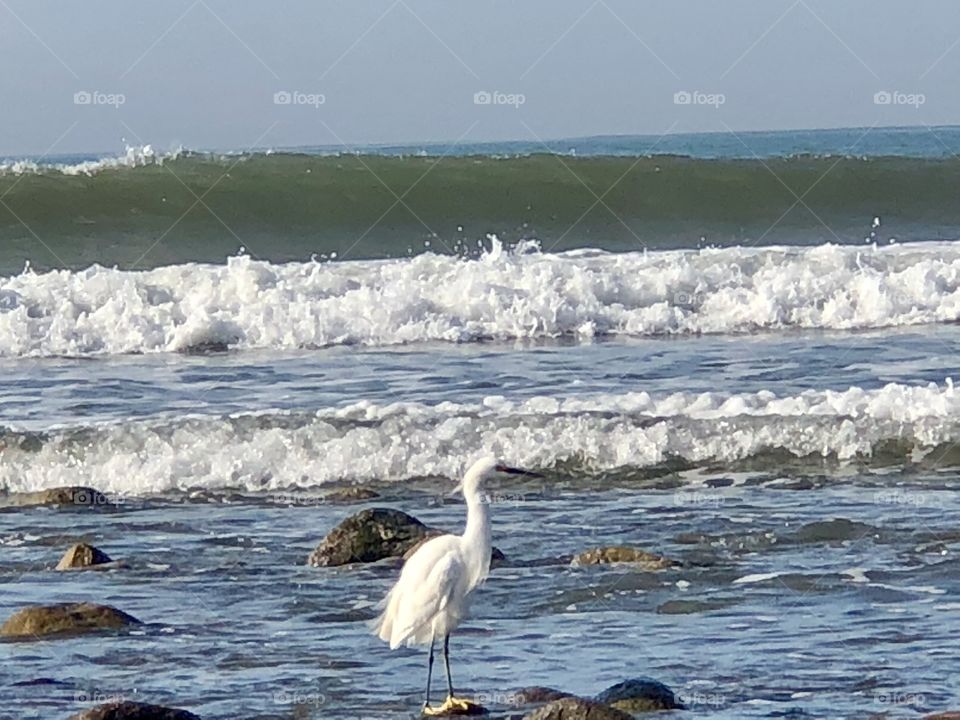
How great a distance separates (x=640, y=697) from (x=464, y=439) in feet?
19.4

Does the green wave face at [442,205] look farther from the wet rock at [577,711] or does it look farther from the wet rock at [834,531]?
the wet rock at [577,711]

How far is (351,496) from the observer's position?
11.3 m

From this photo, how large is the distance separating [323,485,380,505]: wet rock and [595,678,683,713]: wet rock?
15.6ft

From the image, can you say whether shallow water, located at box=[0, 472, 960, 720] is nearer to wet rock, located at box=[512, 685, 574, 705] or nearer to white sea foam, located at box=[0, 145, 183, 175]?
wet rock, located at box=[512, 685, 574, 705]

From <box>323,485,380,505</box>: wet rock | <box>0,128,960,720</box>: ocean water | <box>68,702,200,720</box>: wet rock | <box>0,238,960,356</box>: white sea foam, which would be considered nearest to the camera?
<box>68,702,200,720</box>: wet rock

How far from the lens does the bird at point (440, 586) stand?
7.08 metres

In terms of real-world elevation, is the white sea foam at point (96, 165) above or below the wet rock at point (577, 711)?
above

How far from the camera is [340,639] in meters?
7.82

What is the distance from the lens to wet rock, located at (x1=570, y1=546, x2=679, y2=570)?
29.0ft

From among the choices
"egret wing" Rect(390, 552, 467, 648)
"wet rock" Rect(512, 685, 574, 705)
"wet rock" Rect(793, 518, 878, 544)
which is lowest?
"wet rock" Rect(512, 685, 574, 705)

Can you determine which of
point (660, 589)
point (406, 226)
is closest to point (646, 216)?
point (406, 226)

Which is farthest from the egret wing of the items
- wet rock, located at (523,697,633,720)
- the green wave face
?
the green wave face

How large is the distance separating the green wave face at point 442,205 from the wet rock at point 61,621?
18139 mm

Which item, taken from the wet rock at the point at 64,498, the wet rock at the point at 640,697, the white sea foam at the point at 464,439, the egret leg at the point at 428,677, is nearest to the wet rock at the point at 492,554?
the egret leg at the point at 428,677
